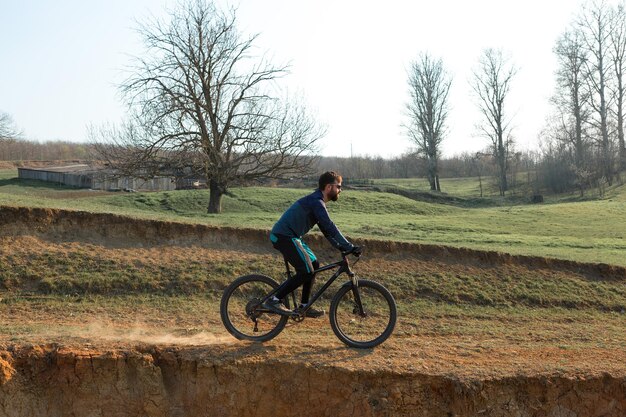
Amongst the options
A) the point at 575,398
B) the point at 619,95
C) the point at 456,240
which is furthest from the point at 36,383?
the point at 619,95

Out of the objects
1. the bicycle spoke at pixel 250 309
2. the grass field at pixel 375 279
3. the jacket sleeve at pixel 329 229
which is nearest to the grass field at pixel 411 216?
the grass field at pixel 375 279

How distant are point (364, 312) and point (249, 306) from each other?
153 cm

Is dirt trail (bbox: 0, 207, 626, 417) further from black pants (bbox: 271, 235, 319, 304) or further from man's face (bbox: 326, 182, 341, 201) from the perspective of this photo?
man's face (bbox: 326, 182, 341, 201)

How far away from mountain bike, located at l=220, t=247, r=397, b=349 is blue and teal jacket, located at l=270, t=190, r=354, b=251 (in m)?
0.35

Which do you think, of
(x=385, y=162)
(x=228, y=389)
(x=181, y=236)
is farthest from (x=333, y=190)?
(x=385, y=162)

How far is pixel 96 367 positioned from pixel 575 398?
19.6 feet

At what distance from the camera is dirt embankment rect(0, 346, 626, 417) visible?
23.0 feet

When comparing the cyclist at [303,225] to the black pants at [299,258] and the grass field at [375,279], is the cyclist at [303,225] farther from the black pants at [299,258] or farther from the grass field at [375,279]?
the grass field at [375,279]

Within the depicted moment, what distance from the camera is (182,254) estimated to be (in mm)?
13820

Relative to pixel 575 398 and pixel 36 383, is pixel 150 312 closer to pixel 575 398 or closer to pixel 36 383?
pixel 36 383

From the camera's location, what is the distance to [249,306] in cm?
774

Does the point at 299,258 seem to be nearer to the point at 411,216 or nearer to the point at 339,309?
the point at 339,309

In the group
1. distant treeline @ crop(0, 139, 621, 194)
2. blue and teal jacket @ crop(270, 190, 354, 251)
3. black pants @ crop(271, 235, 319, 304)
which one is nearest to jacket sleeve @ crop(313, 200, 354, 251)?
blue and teal jacket @ crop(270, 190, 354, 251)

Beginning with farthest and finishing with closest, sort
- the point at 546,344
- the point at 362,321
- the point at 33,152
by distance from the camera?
the point at 33,152, the point at 546,344, the point at 362,321
